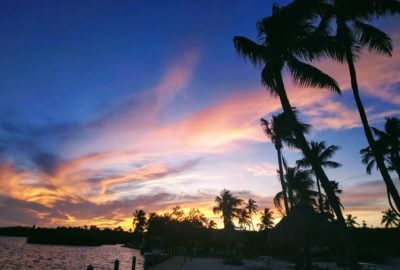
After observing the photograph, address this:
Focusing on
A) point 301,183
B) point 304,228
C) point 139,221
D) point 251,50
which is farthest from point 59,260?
point 139,221

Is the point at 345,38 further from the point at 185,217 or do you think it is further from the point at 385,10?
the point at 185,217

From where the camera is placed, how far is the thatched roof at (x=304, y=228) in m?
17.0

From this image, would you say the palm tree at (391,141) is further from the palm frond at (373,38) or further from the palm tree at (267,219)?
the palm tree at (267,219)

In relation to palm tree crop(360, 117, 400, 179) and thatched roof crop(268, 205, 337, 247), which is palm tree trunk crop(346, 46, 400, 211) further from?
palm tree crop(360, 117, 400, 179)

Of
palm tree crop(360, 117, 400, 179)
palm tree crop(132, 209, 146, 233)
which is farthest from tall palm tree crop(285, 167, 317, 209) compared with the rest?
palm tree crop(132, 209, 146, 233)

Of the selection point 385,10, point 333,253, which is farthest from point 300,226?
point 333,253

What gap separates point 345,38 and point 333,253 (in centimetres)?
3752

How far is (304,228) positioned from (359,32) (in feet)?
34.1

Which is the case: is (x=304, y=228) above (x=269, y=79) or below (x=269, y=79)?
below

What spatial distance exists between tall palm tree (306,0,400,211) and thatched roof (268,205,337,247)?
410 centimetres

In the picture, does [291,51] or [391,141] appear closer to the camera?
[291,51]

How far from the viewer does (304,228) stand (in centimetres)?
1764

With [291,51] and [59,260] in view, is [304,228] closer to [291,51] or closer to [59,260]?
[291,51]

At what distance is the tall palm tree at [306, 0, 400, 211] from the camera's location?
44.4 ft
